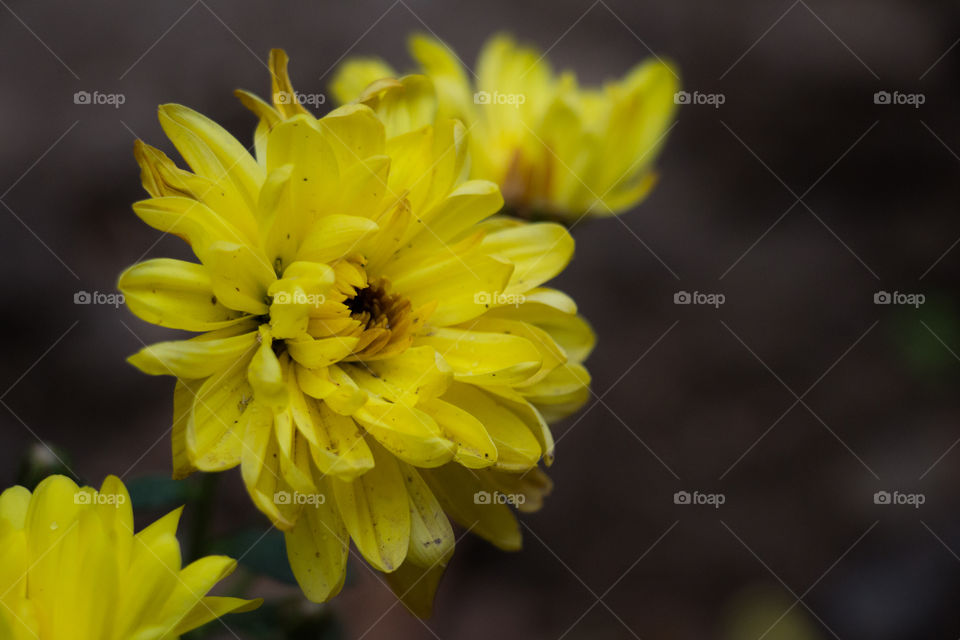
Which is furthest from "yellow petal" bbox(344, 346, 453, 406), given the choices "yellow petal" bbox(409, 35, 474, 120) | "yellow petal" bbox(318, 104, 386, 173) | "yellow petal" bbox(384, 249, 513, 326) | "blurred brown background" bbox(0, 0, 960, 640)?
"blurred brown background" bbox(0, 0, 960, 640)

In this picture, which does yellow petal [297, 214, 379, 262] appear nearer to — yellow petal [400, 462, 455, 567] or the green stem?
yellow petal [400, 462, 455, 567]

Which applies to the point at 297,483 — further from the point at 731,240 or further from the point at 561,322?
the point at 731,240

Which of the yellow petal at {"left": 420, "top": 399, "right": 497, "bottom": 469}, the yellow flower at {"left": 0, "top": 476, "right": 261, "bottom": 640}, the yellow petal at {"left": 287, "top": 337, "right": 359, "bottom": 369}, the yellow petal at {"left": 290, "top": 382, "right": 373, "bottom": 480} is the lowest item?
the yellow flower at {"left": 0, "top": 476, "right": 261, "bottom": 640}

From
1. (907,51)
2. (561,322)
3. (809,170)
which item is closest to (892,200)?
(809,170)

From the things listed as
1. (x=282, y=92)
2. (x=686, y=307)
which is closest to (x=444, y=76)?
(x=282, y=92)

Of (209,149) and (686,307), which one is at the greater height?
(686,307)

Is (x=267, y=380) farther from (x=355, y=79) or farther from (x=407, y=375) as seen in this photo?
(x=355, y=79)
